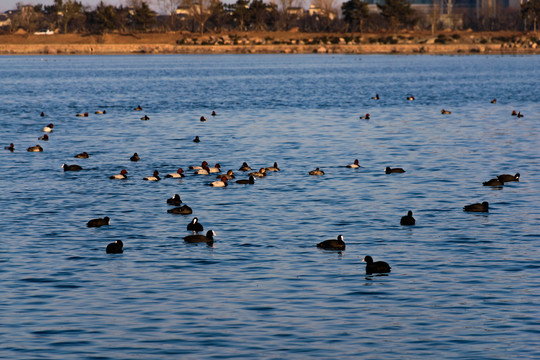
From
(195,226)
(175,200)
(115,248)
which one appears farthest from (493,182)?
(115,248)

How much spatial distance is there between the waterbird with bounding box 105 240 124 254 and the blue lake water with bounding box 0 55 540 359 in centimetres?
18

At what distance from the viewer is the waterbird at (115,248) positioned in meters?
24.5

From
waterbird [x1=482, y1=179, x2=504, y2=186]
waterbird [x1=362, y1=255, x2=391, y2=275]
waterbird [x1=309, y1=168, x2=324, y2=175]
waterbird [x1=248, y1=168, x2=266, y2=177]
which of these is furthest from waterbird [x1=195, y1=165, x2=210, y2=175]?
waterbird [x1=362, y1=255, x2=391, y2=275]

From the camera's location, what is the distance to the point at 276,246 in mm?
25609

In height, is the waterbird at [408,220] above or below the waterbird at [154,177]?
below

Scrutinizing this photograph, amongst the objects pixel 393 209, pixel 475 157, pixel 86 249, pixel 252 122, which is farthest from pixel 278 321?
pixel 252 122

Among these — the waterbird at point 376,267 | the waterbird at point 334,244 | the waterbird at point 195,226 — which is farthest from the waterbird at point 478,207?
the waterbird at point 195,226

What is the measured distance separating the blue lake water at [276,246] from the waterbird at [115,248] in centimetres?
18

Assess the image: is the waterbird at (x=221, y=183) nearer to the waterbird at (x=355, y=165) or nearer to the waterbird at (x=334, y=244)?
the waterbird at (x=355, y=165)

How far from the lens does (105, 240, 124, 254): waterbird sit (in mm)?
24547

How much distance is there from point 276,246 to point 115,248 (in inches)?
184

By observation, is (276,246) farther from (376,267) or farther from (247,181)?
(247,181)

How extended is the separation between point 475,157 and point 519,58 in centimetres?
14486

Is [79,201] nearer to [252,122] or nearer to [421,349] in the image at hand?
[421,349]
